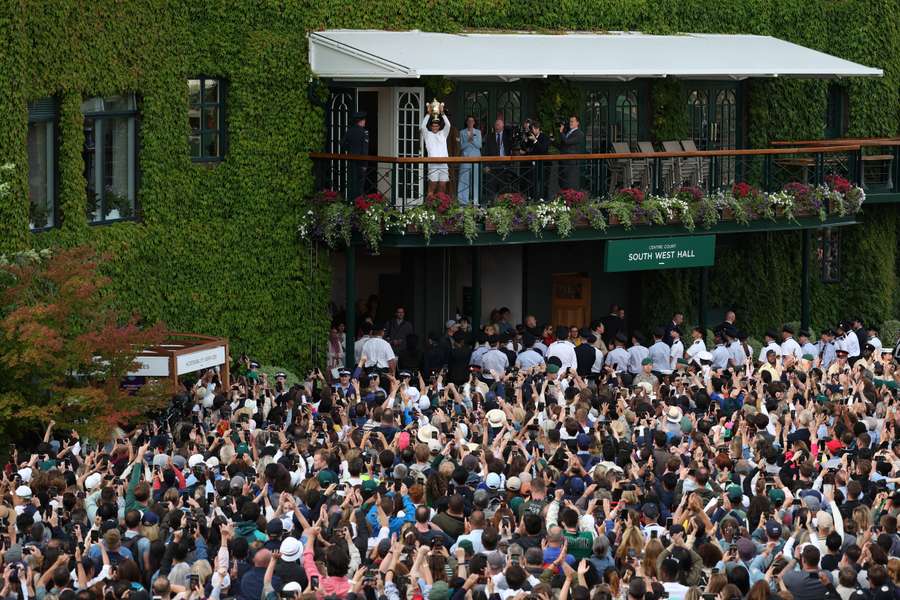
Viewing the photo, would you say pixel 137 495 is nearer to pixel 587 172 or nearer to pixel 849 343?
pixel 587 172

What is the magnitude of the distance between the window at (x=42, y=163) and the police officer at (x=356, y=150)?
543 cm

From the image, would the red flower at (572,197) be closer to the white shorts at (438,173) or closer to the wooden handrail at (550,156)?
the wooden handrail at (550,156)

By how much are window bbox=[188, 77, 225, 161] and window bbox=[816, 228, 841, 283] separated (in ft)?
48.1

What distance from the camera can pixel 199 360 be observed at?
84.0 feet

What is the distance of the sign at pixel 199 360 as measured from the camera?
25.2m

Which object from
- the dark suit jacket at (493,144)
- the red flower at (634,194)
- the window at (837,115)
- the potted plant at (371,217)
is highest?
the window at (837,115)

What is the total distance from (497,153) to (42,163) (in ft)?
28.7

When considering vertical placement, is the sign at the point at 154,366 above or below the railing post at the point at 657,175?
below

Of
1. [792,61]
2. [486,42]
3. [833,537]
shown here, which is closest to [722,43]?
[792,61]

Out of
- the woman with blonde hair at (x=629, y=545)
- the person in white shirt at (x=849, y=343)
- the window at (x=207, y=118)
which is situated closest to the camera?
the woman with blonde hair at (x=629, y=545)

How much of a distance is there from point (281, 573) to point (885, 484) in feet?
22.4

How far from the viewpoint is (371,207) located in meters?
30.1

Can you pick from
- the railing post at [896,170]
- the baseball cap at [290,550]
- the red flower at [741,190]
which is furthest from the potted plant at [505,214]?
the baseball cap at [290,550]

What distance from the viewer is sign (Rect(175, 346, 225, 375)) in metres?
25.2
